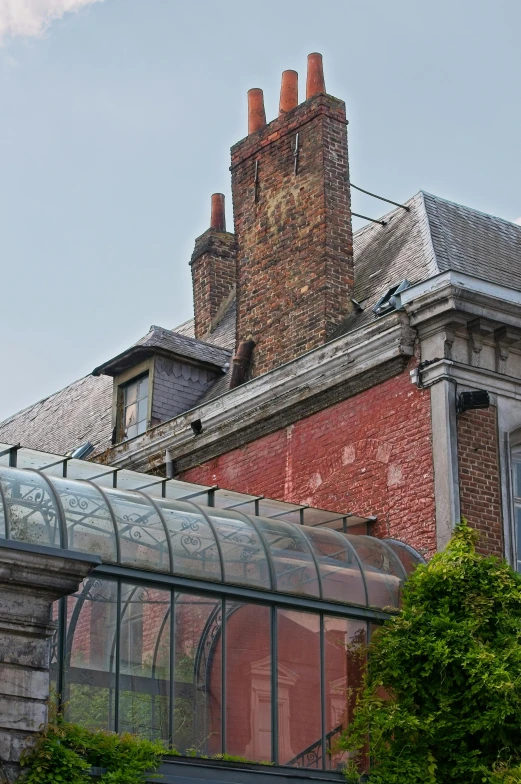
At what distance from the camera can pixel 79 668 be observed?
13609mm

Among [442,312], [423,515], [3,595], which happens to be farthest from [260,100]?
[3,595]

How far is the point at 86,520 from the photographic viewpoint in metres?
14.5

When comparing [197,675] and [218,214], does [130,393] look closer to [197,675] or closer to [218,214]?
[218,214]

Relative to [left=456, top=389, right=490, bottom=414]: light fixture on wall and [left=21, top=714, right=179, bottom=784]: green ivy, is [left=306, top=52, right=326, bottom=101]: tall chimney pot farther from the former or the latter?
[left=21, top=714, right=179, bottom=784]: green ivy

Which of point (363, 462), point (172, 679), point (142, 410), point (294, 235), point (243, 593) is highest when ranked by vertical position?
point (294, 235)

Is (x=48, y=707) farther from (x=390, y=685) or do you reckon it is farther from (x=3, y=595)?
(x=390, y=685)

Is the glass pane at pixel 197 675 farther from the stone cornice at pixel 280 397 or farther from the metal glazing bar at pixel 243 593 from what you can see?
the stone cornice at pixel 280 397

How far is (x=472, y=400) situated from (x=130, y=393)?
756 centimetres

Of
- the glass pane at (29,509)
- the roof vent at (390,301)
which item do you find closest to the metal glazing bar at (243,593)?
the glass pane at (29,509)

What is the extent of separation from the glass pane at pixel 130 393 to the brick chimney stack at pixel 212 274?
7.28ft

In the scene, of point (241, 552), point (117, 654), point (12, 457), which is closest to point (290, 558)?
point (241, 552)

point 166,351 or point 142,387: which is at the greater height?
point 166,351

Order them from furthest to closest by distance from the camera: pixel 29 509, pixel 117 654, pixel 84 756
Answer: pixel 29 509, pixel 117 654, pixel 84 756

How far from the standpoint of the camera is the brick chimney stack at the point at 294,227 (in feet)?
65.0
